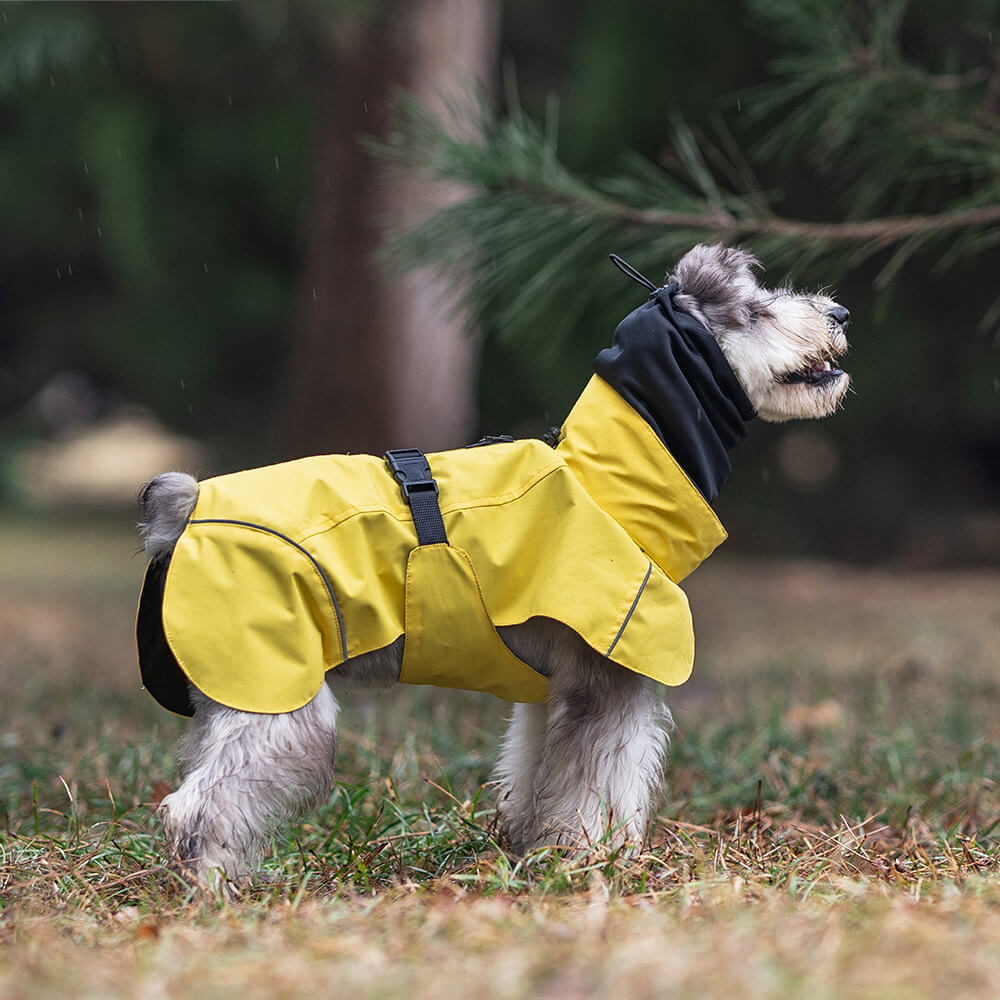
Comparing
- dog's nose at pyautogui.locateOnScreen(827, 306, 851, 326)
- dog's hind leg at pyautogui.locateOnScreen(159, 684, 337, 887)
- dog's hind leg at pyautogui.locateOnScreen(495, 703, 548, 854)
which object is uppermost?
dog's nose at pyautogui.locateOnScreen(827, 306, 851, 326)

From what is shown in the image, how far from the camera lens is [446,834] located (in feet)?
A: 10.4

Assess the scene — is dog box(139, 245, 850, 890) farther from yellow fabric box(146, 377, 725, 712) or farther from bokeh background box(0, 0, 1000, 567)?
bokeh background box(0, 0, 1000, 567)

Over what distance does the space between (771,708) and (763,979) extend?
3271mm

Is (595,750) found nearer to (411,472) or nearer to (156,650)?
(411,472)

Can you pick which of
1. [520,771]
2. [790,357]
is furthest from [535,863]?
[790,357]

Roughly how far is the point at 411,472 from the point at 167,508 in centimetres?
56

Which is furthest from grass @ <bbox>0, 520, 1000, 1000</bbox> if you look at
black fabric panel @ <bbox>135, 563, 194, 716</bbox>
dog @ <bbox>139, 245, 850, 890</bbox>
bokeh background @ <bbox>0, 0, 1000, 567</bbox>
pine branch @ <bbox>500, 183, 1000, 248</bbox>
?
pine branch @ <bbox>500, 183, 1000, 248</bbox>

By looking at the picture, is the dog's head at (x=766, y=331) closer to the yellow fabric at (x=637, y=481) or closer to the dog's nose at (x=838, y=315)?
the dog's nose at (x=838, y=315)

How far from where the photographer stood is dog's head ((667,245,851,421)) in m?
3.26

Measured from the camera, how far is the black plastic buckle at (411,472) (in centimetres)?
290

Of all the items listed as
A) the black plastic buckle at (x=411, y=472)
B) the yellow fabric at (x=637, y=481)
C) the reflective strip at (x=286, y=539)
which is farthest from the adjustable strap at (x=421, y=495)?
the yellow fabric at (x=637, y=481)

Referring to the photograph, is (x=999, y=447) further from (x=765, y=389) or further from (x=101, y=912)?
(x=101, y=912)

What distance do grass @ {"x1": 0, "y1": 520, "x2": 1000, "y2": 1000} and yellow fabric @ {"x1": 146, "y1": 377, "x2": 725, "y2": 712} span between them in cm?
46

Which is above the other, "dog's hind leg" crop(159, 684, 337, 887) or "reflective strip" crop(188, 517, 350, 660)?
"reflective strip" crop(188, 517, 350, 660)
